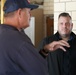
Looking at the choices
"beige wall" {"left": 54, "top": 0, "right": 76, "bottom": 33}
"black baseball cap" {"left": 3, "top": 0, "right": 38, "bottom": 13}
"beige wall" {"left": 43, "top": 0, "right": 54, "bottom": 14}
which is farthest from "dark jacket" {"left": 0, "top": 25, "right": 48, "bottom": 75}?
"beige wall" {"left": 43, "top": 0, "right": 54, "bottom": 14}

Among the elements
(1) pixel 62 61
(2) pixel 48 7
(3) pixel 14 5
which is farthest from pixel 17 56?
(2) pixel 48 7

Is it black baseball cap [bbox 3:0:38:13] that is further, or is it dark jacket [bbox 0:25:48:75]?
black baseball cap [bbox 3:0:38:13]

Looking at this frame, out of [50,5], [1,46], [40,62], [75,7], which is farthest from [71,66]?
[50,5]

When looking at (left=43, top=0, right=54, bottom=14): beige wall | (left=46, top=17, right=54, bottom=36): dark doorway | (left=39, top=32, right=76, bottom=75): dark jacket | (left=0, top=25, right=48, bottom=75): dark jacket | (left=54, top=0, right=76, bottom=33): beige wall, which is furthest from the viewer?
(left=46, top=17, right=54, bottom=36): dark doorway

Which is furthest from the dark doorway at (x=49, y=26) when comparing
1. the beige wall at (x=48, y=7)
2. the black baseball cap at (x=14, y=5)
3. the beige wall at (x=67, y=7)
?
the black baseball cap at (x=14, y=5)

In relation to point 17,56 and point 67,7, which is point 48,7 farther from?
point 17,56

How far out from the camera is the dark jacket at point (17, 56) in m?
1.09

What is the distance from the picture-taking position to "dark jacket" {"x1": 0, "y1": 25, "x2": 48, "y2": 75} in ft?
3.57

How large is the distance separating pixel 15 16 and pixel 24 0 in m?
0.12

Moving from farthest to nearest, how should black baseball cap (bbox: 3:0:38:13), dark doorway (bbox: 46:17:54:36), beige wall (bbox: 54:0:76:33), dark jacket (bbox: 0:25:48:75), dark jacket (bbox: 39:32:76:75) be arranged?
dark doorway (bbox: 46:17:54:36) < beige wall (bbox: 54:0:76:33) < dark jacket (bbox: 39:32:76:75) < black baseball cap (bbox: 3:0:38:13) < dark jacket (bbox: 0:25:48:75)

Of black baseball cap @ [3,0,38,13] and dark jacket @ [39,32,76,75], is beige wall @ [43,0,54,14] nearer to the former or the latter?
dark jacket @ [39,32,76,75]

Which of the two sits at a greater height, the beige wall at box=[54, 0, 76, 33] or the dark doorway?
the beige wall at box=[54, 0, 76, 33]

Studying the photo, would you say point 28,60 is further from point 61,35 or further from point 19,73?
point 61,35

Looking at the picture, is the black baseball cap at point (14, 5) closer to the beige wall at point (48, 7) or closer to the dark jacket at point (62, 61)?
the dark jacket at point (62, 61)
